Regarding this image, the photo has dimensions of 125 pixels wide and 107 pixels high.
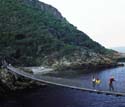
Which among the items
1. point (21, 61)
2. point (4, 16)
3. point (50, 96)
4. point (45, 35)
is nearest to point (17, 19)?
point (4, 16)

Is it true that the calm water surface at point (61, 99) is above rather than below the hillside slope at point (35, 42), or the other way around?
below

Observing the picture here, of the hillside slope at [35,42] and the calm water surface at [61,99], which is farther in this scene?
the hillside slope at [35,42]

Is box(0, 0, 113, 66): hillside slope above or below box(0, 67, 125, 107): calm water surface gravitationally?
above

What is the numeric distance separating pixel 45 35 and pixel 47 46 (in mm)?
5805

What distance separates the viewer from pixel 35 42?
87.6 m

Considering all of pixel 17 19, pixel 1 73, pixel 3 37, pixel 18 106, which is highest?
pixel 17 19

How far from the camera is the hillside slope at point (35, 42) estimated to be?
82.1 m

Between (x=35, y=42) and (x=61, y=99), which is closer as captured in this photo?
(x=61, y=99)

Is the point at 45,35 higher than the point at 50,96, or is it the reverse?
the point at 45,35

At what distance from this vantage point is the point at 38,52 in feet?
282

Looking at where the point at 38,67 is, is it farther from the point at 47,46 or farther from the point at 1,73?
the point at 1,73

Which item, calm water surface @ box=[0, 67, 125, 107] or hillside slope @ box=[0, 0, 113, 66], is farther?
hillside slope @ box=[0, 0, 113, 66]

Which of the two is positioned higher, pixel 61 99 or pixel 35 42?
pixel 35 42

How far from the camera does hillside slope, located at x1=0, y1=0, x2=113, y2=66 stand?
269 ft
